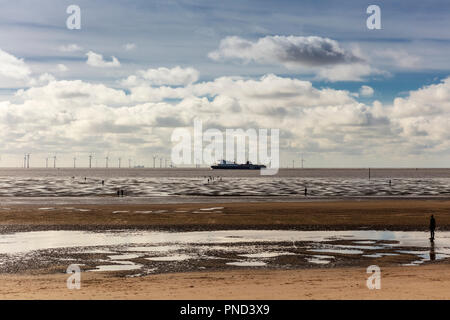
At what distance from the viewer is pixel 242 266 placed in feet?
81.8

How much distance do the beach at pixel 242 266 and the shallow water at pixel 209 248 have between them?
0.10m

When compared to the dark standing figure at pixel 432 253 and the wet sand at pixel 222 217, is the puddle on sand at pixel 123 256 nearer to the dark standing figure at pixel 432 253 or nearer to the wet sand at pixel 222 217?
the wet sand at pixel 222 217

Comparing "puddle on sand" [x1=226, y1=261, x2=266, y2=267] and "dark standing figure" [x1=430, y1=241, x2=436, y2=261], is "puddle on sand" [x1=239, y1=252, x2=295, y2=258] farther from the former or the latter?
"dark standing figure" [x1=430, y1=241, x2=436, y2=261]

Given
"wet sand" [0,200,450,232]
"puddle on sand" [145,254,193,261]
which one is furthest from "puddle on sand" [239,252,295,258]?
"wet sand" [0,200,450,232]

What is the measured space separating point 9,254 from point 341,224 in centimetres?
2787

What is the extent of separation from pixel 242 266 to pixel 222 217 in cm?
2514

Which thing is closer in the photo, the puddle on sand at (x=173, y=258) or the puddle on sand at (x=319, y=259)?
the puddle on sand at (x=319, y=259)

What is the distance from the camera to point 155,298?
1742cm

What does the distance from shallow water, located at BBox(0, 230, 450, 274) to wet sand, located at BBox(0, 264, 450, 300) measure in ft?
7.69

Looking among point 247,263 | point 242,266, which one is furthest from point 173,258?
point 242,266

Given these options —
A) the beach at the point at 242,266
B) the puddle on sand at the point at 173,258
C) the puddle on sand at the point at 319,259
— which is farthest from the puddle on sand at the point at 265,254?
the puddle on sand at the point at 173,258

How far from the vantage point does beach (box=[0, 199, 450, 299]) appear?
18422mm

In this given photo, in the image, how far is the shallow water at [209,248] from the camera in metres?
26.0
